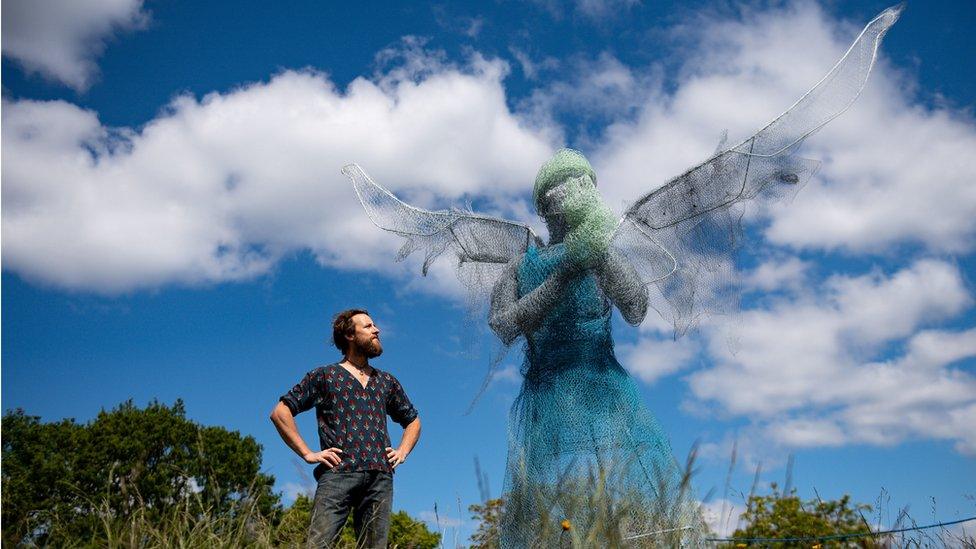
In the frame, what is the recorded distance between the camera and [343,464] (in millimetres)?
3719

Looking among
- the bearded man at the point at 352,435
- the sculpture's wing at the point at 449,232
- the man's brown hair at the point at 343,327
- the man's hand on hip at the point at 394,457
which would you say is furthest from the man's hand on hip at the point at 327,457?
the sculpture's wing at the point at 449,232

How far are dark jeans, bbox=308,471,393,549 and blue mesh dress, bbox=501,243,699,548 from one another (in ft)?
2.57

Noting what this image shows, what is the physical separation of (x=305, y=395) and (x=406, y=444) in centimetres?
60

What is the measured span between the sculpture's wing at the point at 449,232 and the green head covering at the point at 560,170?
39 centimetres

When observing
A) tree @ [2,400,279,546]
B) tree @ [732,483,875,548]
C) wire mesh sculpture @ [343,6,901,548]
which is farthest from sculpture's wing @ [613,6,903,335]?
tree @ [2,400,279,546]

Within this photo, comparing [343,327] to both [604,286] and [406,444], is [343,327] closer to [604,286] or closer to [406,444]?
[406,444]

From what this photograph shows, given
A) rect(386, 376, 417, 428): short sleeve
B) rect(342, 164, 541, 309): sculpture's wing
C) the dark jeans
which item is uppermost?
rect(342, 164, 541, 309): sculpture's wing

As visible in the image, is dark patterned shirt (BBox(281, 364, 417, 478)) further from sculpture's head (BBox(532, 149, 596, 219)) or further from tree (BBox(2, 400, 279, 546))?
tree (BBox(2, 400, 279, 546))

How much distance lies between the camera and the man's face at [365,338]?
411 cm

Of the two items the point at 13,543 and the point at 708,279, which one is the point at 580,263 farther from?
the point at 13,543

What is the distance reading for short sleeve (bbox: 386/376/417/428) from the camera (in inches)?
165

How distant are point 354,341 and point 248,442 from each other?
13.9m

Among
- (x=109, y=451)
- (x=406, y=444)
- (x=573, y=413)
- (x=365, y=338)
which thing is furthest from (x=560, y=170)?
(x=109, y=451)

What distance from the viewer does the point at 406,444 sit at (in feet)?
13.5
